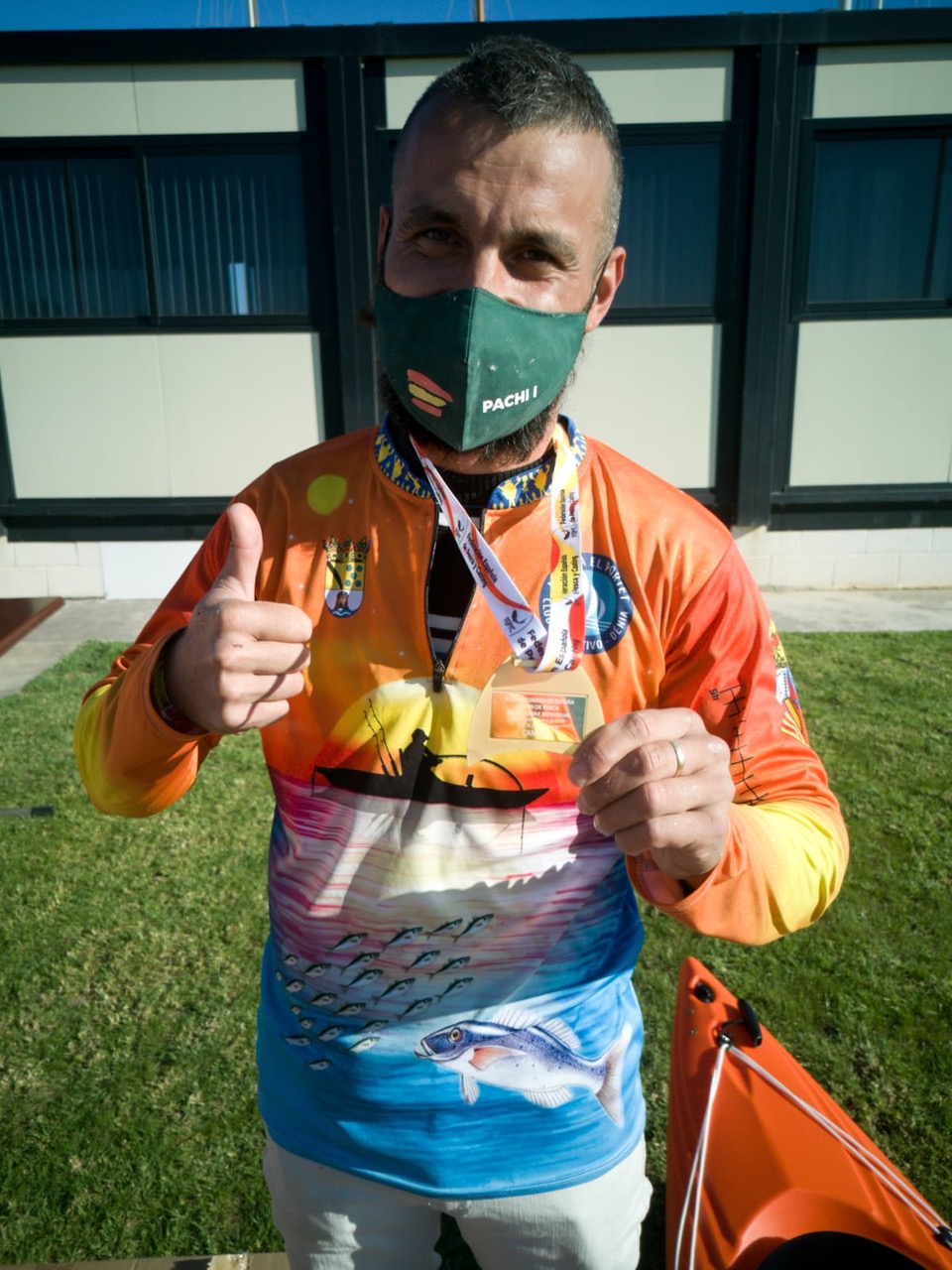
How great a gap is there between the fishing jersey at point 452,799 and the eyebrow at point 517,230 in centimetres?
31

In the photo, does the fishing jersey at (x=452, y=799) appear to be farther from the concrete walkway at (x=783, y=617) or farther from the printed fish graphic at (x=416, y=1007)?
the concrete walkway at (x=783, y=617)

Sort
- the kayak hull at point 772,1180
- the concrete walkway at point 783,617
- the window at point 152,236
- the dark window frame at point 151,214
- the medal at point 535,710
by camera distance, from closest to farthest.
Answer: the medal at point 535,710 < the kayak hull at point 772,1180 < the concrete walkway at point 783,617 < the dark window frame at point 151,214 < the window at point 152,236

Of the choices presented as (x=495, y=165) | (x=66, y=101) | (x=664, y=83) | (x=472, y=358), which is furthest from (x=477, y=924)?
(x=66, y=101)

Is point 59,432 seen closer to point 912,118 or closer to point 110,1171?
point 110,1171

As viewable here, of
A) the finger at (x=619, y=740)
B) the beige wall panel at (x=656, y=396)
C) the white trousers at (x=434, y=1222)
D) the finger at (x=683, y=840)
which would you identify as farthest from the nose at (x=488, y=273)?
the beige wall panel at (x=656, y=396)

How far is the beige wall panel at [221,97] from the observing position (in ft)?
24.8

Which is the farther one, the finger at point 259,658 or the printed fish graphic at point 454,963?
the printed fish graphic at point 454,963

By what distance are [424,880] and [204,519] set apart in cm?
791

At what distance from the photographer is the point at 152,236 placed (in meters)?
7.96

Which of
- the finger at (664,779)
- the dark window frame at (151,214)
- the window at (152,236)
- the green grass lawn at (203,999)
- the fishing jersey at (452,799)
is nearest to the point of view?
the finger at (664,779)

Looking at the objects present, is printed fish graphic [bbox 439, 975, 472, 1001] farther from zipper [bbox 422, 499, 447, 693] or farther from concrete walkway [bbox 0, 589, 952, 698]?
concrete walkway [bbox 0, 589, 952, 698]

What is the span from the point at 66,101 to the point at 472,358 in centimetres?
844

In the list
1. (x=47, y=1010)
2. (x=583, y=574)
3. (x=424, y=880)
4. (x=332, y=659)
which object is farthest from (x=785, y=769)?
(x=47, y=1010)

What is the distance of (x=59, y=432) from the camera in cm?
845
